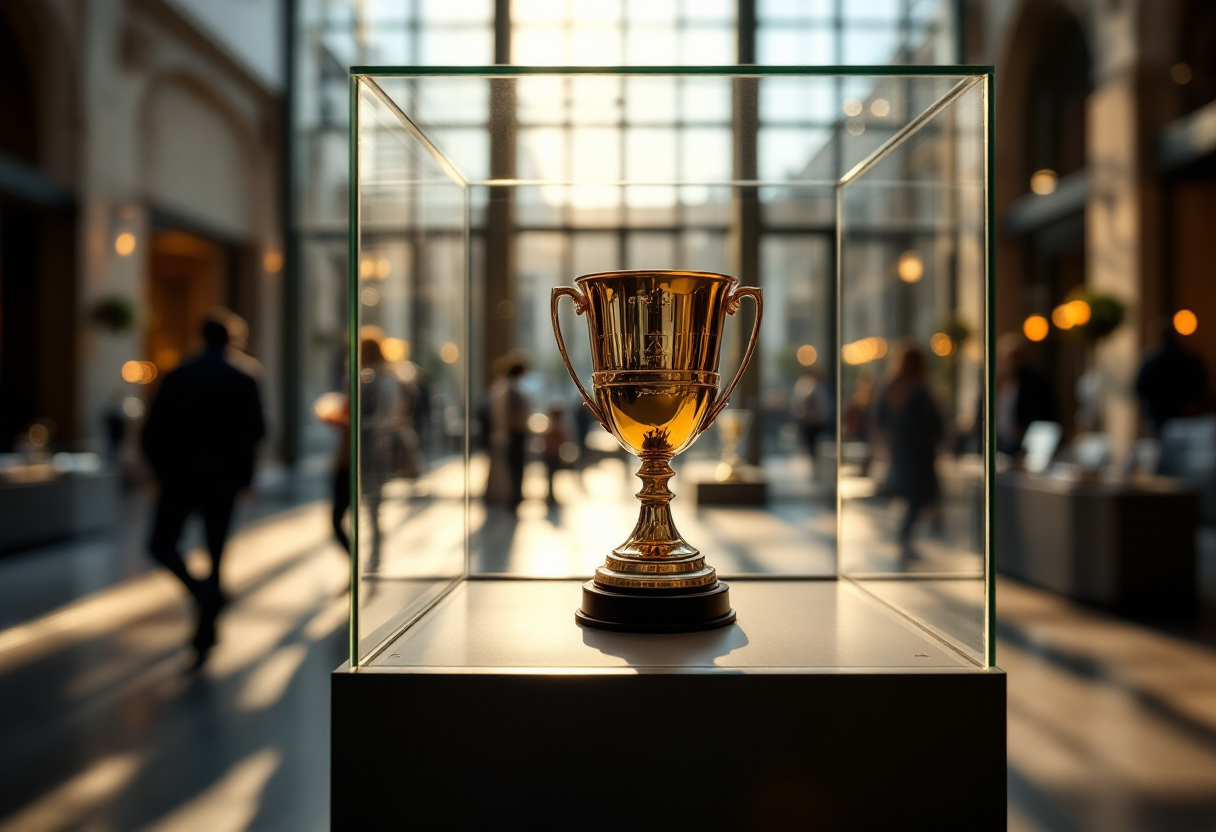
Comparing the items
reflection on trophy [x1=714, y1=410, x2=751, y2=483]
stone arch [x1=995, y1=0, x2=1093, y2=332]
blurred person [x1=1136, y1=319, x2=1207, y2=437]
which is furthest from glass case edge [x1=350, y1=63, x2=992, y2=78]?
stone arch [x1=995, y1=0, x2=1093, y2=332]

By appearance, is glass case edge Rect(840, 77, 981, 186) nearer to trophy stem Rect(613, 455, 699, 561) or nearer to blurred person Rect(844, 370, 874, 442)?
trophy stem Rect(613, 455, 699, 561)

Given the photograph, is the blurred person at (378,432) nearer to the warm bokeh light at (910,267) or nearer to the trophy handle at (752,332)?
the trophy handle at (752,332)

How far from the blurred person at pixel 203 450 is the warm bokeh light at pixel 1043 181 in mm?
11353

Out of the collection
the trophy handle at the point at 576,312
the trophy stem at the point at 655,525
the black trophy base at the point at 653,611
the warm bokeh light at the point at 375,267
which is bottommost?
the black trophy base at the point at 653,611

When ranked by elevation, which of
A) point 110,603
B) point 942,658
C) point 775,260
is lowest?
point 110,603

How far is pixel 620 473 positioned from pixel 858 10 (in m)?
6.49

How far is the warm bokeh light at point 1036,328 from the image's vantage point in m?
12.2

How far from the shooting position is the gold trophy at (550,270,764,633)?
173 cm

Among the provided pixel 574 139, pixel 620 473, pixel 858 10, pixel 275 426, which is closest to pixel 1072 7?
pixel 858 10

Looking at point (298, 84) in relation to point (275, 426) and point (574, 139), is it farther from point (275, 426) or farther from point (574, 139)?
point (574, 139)

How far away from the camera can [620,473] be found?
12734 millimetres

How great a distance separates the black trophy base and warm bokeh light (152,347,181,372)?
54.8ft

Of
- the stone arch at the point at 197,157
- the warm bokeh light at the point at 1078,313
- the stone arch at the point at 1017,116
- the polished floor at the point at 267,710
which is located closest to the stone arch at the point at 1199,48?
the stone arch at the point at 1017,116

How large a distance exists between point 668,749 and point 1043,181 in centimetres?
1275
